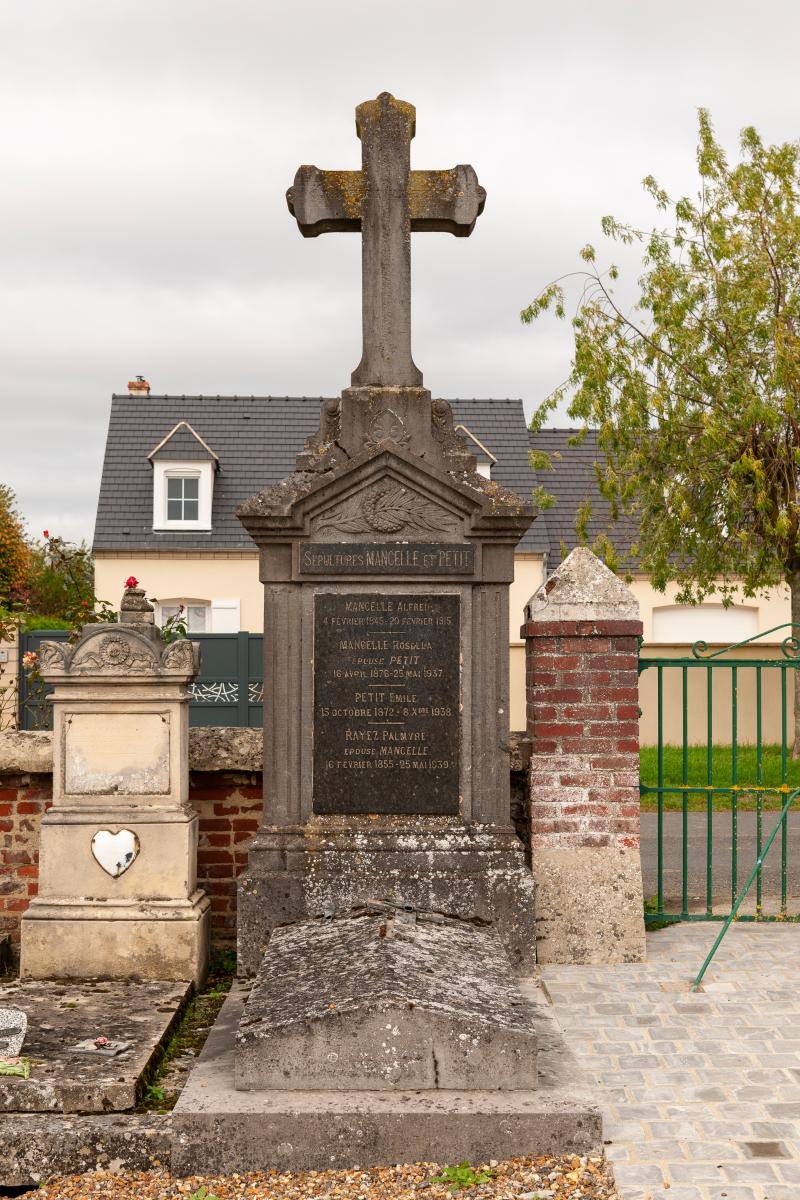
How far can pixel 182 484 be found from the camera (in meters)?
22.7

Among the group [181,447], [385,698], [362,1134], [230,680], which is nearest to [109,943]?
[385,698]

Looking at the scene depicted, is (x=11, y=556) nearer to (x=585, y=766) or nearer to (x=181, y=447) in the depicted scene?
(x=181, y=447)

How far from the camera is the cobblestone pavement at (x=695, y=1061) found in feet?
11.3

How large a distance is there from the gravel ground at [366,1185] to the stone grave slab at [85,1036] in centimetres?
27

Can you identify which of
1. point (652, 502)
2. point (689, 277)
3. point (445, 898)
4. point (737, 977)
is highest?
point (689, 277)

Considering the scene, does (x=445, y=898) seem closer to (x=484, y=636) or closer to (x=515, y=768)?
(x=515, y=768)

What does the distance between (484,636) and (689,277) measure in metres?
9.69

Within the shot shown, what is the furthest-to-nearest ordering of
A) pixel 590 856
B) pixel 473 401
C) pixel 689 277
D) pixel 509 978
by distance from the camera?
pixel 473 401 → pixel 689 277 → pixel 590 856 → pixel 509 978

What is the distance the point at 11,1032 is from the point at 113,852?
54.9 inches

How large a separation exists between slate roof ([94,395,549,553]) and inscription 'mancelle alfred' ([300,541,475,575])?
16.4 metres

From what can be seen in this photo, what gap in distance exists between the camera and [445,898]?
17.6ft

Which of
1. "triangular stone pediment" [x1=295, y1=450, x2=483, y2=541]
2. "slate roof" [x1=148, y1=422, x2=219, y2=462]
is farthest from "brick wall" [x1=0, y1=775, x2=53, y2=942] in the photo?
"slate roof" [x1=148, y1=422, x2=219, y2=462]

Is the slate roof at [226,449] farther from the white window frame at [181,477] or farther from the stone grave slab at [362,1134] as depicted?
the stone grave slab at [362,1134]

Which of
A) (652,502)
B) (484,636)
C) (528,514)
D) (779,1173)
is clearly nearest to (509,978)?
(779,1173)
